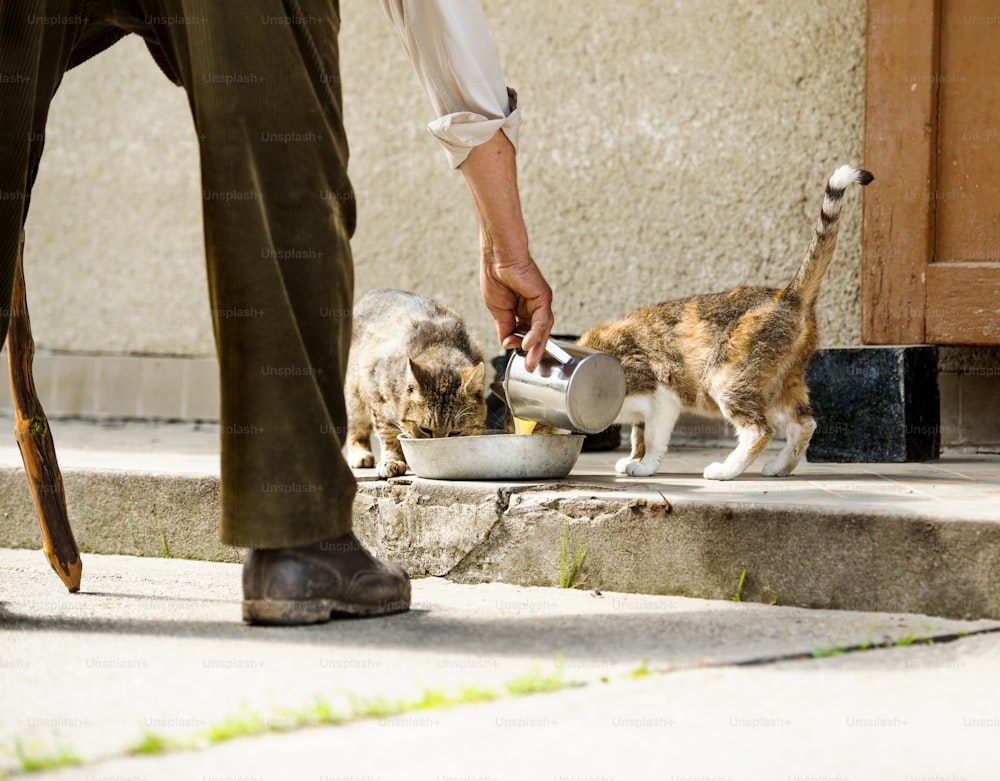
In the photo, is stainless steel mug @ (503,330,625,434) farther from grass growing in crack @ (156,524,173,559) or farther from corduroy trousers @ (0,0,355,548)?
grass growing in crack @ (156,524,173,559)

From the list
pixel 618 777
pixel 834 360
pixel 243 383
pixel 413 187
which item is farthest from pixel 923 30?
pixel 618 777

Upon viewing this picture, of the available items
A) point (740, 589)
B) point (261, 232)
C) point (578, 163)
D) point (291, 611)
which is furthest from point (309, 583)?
point (578, 163)

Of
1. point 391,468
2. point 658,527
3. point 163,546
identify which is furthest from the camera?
point 391,468

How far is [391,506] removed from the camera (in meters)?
3.58

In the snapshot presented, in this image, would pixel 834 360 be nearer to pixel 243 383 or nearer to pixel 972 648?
pixel 972 648

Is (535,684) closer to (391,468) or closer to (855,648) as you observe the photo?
(855,648)

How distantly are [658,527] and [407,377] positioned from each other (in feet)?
5.48

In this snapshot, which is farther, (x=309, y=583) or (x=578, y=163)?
(x=578, y=163)

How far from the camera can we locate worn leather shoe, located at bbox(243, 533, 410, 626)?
243 centimetres

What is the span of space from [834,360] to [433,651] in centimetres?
279

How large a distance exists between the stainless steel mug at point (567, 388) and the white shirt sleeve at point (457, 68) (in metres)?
0.85

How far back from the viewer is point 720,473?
3965mm

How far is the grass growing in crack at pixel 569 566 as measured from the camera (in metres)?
3.25

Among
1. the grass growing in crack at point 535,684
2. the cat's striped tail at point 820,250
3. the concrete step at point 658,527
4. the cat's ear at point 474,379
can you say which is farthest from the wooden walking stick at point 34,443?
the cat's striped tail at point 820,250
